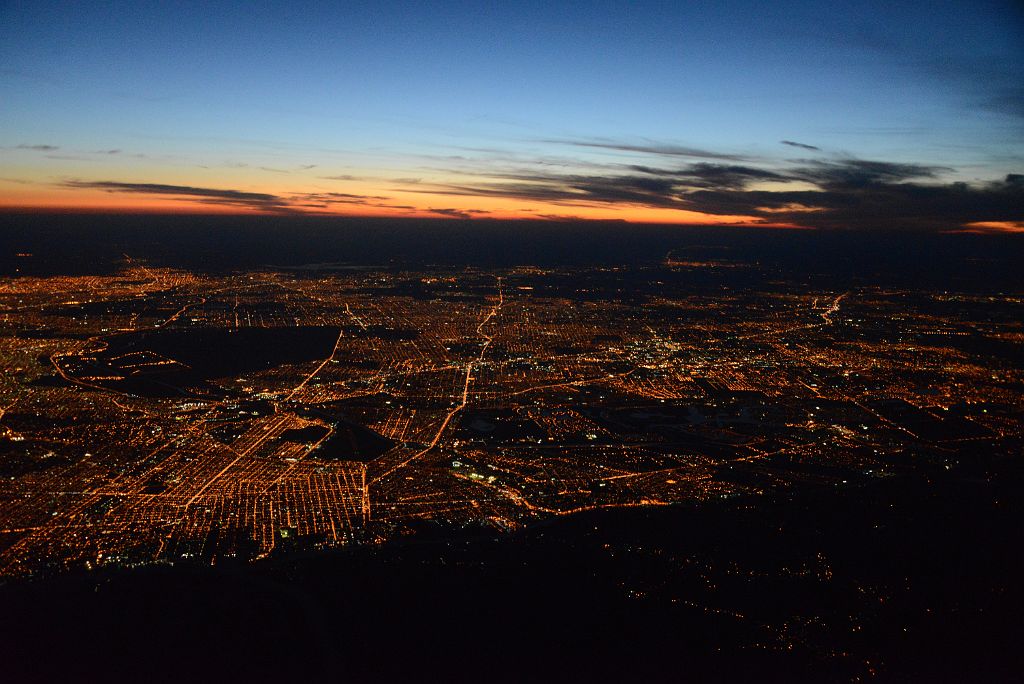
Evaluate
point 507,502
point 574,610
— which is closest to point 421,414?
point 507,502

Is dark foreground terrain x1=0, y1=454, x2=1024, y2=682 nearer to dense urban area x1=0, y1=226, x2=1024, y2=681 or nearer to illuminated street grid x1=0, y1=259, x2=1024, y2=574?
dense urban area x1=0, y1=226, x2=1024, y2=681

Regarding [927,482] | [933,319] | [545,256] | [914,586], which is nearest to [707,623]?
[914,586]

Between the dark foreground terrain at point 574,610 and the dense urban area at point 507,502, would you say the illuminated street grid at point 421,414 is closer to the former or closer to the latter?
the dense urban area at point 507,502

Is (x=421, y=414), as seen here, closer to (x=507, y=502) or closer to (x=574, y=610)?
(x=507, y=502)

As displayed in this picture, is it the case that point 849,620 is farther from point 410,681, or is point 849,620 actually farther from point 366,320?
point 366,320

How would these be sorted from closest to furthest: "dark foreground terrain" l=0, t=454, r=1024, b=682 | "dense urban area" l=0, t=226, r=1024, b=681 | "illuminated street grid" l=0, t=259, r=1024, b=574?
"dark foreground terrain" l=0, t=454, r=1024, b=682 → "dense urban area" l=0, t=226, r=1024, b=681 → "illuminated street grid" l=0, t=259, r=1024, b=574

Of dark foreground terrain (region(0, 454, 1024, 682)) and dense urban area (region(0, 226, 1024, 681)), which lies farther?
dense urban area (region(0, 226, 1024, 681))

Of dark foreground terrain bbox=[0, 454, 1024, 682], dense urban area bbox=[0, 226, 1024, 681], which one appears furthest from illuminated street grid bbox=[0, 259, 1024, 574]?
dark foreground terrain bbox=[0, 454, 1024, 682]
